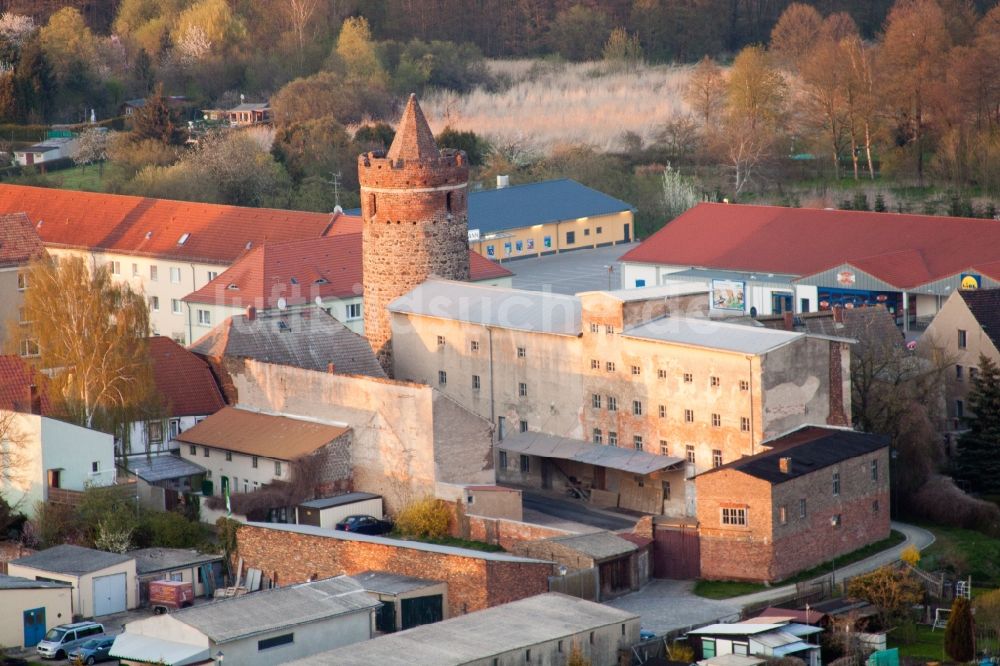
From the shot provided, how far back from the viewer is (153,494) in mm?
55094

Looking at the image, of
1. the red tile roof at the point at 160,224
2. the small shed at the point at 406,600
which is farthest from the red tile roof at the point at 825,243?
the small shed at the point at 406,600

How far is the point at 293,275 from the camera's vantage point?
71.3 metres

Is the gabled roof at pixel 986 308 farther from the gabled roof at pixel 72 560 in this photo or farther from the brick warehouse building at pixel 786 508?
the gabled roof at pixel 72 560

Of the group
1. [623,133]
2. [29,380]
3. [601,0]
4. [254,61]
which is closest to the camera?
[29,380]

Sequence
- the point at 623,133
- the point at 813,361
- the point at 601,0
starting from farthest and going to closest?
1. the point at 601,0
2. the point at 623,133
3. the point at 813,361

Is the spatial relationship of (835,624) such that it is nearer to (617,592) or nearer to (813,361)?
(617,592)

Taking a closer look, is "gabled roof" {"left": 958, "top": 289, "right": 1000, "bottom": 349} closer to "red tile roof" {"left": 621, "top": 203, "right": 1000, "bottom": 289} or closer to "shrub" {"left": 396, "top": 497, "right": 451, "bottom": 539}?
"red tile roof" {"left": 621, "top": 203, "right": 1000, "bottom": 289}

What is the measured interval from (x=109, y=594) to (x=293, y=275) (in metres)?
24.0

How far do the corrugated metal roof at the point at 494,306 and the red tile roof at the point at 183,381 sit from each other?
5.46m

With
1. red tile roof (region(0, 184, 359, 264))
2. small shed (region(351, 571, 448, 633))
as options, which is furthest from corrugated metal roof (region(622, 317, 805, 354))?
red tile roof (region(0, 184, 359, 264))

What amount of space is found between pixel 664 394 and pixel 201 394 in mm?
12815

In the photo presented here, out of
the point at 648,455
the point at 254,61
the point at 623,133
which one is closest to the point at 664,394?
the point at 648,455

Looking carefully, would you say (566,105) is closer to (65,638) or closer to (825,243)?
(825,243)

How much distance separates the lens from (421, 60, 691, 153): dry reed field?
4503 inches
